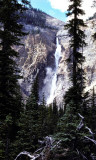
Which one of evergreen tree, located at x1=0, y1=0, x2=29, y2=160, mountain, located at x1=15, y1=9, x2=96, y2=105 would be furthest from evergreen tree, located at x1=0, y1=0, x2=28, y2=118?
mountain, located at x1=15, y1=9, x2=96, y2=105

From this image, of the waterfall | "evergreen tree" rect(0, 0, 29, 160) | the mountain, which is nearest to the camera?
"evergreen tree" rect(0, 0, 29, 160)

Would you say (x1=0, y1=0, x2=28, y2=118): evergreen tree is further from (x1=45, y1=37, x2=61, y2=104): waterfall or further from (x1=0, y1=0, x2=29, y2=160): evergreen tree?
(x1=45, y1=37, x2=61, y2=104): waterfall

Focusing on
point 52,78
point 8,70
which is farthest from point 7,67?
point 52,78

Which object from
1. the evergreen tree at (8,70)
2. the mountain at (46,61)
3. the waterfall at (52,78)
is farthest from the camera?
the waterfall at (52,78)

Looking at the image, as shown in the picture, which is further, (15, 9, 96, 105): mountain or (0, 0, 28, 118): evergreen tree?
(15, 9, 96, 105): mountain

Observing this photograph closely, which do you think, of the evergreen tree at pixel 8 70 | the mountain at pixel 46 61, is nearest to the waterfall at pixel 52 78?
the mountain at pixel 46 61

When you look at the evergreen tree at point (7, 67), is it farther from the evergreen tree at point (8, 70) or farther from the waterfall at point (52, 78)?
the waterfall at point (52, 78)

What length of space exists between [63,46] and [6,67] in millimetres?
106543

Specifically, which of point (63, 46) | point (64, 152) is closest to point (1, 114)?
point (64, 152)

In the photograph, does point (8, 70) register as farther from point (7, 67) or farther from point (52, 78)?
point (52, 78)

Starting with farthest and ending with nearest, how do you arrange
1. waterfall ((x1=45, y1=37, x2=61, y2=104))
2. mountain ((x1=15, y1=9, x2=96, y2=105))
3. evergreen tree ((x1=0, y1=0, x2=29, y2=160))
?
waterfall ((x1=45, y1=37, x2=61, y2=104))
mountain ((x1=15, y1=9, x2=96, y2=105))
evergreen tree ((x1=0, y1=0, x2=29, y2=160))

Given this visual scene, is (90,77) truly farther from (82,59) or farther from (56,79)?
(82,59)

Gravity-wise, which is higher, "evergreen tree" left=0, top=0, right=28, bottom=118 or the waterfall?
the waterfall

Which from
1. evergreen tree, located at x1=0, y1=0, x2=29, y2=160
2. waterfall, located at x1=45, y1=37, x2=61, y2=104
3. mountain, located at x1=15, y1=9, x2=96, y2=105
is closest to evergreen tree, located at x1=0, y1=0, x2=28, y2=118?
evergreen tree, located at x1=0, y1=0, x2=29, y2=160
